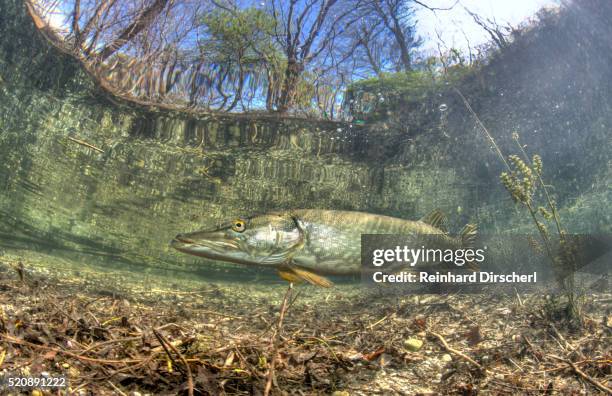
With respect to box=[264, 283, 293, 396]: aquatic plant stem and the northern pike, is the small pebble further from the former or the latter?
box=[264, 283, 293, 396]: aquatic plant stem

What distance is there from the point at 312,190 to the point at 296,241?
12.6 metres

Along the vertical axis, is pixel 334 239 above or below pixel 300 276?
above

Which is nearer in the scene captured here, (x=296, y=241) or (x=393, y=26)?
(x=296, y=241)

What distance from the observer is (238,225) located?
144 inches

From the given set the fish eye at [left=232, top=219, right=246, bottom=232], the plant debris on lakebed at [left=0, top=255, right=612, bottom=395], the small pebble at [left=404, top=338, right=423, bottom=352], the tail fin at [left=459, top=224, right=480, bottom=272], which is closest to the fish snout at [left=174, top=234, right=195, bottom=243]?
the fish eye at [left=232, top=219, right=246, bottom=232]

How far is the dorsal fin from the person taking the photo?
4965 mm

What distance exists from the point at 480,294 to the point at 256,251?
4.07 metres

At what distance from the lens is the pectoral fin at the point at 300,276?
11.0ft

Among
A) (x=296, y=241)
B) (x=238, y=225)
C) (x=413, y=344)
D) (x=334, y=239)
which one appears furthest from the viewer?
(x=334, y=239)

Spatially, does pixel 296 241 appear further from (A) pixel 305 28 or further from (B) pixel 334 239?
(A) pixel 305 28


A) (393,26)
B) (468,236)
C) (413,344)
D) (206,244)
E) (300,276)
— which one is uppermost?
(393,26)

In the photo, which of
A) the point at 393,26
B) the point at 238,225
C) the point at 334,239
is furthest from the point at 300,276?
the point at 393,26

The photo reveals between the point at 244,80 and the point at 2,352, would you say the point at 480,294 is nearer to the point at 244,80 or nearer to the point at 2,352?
the point at 2,352

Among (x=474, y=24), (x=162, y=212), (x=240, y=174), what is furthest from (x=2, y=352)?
(x=162, y=212)
